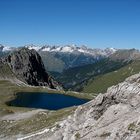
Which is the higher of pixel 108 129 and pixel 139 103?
pixel 139 103

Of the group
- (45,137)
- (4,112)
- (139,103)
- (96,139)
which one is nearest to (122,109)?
(139,103)

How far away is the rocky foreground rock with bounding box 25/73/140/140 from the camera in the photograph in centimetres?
4397

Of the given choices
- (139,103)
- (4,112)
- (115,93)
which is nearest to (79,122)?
(115,93)

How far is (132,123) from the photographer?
142ft

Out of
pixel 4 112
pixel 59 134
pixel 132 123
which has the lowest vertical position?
pixel 4 112

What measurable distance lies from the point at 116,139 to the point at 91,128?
908 centimetres

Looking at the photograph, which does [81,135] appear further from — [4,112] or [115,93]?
[4,112]

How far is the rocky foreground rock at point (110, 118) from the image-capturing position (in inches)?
1731

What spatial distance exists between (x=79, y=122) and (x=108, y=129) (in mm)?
11903

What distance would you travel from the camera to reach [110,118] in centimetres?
5041

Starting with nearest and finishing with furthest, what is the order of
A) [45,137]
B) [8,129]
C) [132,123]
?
1. [132,123]
2. [45,137]
3. [8,129]

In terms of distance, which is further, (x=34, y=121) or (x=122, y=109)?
(x=34, y=121)

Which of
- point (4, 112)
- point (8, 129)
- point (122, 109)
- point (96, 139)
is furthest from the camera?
point (4, 112)

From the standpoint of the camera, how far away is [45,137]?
65562 mm
